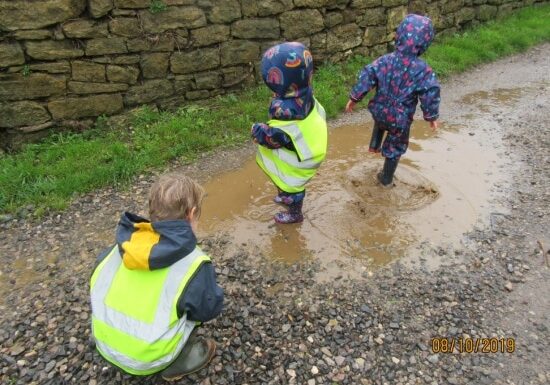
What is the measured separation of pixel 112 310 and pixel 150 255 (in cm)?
41

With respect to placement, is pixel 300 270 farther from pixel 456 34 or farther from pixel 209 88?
pixel 456 34

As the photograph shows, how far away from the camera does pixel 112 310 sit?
7.92 feet

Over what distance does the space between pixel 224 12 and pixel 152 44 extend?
107 cm

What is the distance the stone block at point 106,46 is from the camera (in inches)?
206

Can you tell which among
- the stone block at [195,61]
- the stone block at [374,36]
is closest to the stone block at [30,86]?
the stone block at [195,61]

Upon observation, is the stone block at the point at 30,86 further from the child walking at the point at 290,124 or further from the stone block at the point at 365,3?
the stone block at the point at 365,3

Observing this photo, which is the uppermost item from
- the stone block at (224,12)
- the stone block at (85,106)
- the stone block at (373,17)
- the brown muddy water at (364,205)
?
the stone block at (224,12)

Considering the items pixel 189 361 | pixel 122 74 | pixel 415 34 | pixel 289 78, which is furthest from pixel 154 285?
pixel 122 74

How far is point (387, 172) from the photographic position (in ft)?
15.2

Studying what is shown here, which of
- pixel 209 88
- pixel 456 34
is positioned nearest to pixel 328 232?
pixel 209 88

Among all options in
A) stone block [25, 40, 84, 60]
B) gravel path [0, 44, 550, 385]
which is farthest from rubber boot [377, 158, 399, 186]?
stone block [25, 40, 84, 60]

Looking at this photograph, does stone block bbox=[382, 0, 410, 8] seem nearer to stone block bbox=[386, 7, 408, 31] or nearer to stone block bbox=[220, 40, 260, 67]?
stone block bbox=[386, 7, 408, 31]

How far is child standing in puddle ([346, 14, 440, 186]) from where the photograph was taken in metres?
3.78
